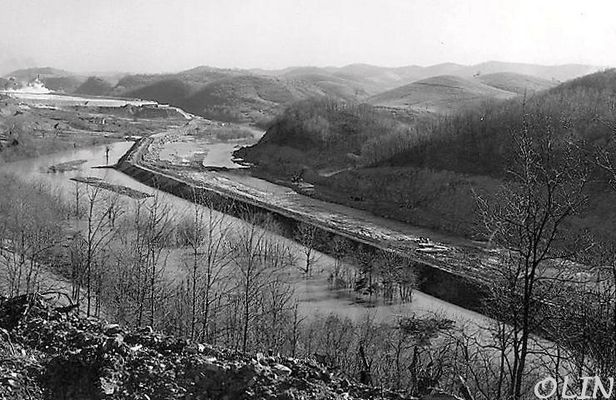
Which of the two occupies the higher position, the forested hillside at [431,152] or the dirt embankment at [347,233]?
the forested hillside at [431,152]

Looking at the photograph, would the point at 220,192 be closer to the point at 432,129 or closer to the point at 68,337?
the point at 432,129

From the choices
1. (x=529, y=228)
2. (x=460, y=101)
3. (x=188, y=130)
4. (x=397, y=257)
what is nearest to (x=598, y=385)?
(x=529, y=228)

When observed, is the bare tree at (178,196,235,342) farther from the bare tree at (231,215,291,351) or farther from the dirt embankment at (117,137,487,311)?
the dirt embankment at (117,137,487,311)

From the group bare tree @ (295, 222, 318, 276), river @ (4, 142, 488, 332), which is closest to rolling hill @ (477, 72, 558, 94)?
river @ (4, 142, 488, 332)

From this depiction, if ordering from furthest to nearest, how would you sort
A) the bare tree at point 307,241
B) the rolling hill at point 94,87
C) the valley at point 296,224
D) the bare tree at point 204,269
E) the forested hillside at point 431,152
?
the rolling hill at point 94,87 → the forested hillside at point 431,152 → the bare tree at point 307,241 → the valley at point 296,224 → the bare tree at point 204,269

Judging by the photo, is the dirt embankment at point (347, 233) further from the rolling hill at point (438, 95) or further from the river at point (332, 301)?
the rolling hill at point (438, 95)

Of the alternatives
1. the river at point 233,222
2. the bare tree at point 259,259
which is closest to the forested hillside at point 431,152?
the river at point 233,222

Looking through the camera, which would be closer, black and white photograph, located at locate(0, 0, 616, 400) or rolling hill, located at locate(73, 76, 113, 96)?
black and white photograph, located at locate(0, 0, 616, 400)
